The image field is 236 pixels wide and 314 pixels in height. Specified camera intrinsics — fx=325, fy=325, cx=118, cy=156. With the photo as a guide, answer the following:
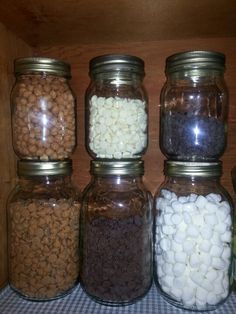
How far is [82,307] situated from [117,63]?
48 cm

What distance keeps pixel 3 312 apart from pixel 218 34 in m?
0.74

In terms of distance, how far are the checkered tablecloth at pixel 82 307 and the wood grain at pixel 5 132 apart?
7 centimetres

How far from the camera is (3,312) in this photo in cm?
61

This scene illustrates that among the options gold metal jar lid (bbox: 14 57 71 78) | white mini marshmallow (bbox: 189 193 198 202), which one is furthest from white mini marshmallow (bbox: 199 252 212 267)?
gold metal jar lid (bbox: 14 57 71 78)

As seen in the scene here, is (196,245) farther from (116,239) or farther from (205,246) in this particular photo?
(116,239)

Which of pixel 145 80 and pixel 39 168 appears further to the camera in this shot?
pixel 145 80

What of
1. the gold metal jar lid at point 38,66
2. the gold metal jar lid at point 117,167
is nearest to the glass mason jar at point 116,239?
the gold metal jar lid at point 117,167

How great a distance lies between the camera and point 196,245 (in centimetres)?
61

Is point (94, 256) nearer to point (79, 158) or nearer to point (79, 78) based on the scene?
point (79, 158)

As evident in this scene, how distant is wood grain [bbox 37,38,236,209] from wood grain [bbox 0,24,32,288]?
0.44 ft

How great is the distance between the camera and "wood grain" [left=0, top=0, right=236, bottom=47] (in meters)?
0.61

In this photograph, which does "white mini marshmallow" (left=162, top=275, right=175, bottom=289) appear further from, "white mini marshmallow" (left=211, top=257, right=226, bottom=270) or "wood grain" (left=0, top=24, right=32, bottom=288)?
"wood grain" (left=0, top=24, right=32, bottom=288)

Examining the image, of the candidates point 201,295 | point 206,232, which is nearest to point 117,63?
point 206,232

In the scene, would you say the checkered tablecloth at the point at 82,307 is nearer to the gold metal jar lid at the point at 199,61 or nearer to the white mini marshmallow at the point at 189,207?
the white mini marshmallow at the point at 189,207
